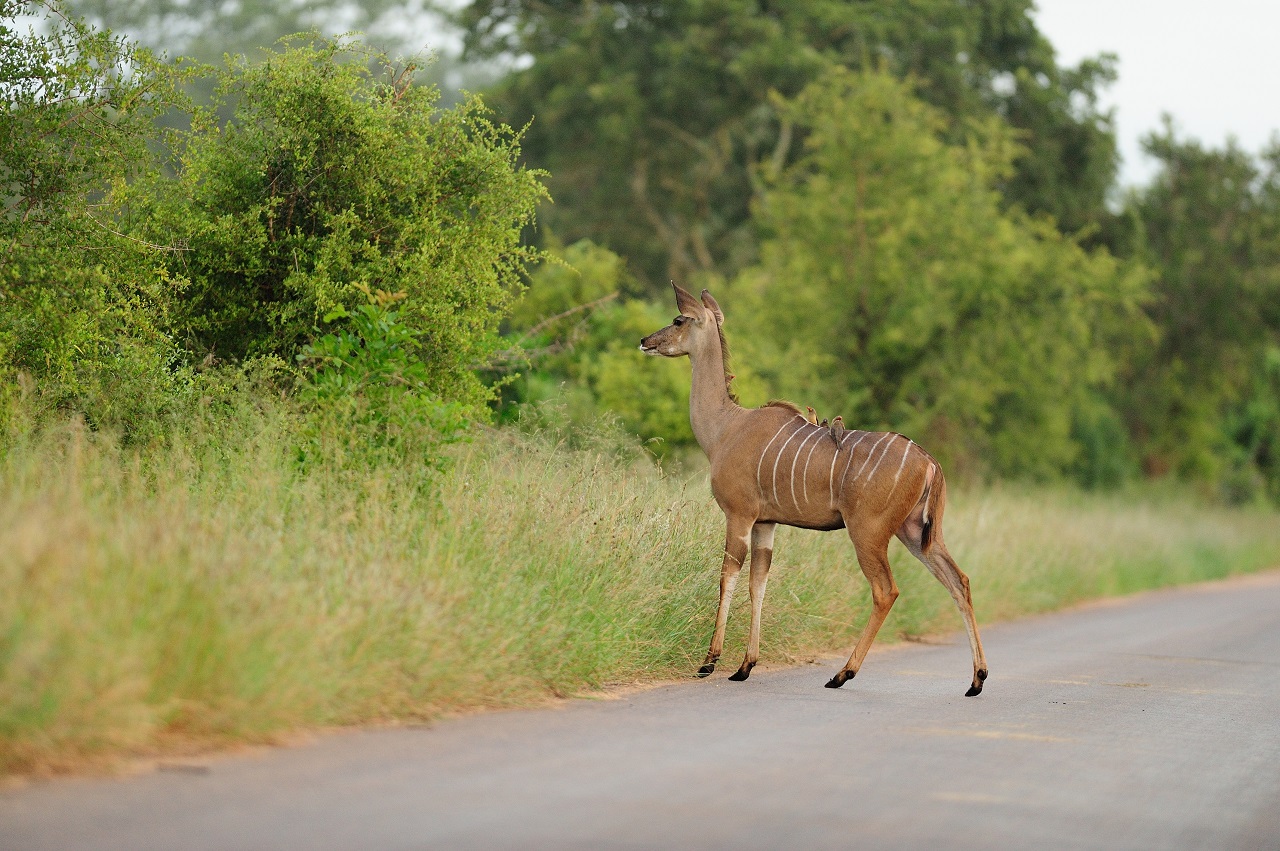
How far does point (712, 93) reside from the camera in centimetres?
4022

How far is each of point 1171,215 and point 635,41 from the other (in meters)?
16.5

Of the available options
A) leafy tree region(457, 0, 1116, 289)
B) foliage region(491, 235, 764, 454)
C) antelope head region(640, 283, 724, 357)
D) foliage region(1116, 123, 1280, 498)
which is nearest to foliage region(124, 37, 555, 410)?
antelope head region(640, 283, 724, 357)

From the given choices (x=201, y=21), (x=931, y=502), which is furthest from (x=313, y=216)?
(x=201, y=21)

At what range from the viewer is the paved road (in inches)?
249

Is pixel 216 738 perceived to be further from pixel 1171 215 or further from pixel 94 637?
pixel 1171 215

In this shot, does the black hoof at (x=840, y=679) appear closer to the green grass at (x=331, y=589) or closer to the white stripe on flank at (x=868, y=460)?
the green grass at (x=331, y=589)

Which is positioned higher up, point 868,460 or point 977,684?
point 868,460

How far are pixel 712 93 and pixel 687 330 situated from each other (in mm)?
27982

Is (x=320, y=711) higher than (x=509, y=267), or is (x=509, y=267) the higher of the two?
(x=509, y=267)

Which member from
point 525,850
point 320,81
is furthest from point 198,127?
point 525,850

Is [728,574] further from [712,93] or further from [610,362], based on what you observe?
[712,93]

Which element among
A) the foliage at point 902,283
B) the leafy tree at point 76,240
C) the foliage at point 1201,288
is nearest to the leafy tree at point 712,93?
the foliage at point 1201,288

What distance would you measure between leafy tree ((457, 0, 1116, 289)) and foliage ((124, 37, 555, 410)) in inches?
950

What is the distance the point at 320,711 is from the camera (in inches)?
325
